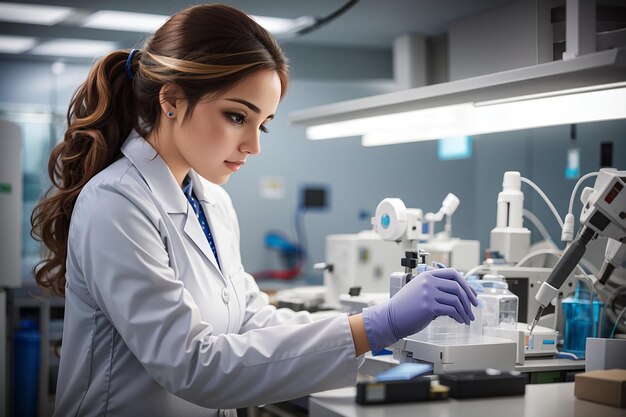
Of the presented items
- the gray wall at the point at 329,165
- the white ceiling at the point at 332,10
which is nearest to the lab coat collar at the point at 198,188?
the white ceiling at the point at 332,10

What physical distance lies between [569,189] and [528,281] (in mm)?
341

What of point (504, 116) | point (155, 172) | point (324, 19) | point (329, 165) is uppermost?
point (324, 19)

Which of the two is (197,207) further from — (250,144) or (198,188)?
(250,144)

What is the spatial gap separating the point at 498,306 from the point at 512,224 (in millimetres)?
433

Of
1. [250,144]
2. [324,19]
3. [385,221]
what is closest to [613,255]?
[385,221]

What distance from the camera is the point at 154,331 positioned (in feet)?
4.33

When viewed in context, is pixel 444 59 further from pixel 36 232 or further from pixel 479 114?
pixel 36 232

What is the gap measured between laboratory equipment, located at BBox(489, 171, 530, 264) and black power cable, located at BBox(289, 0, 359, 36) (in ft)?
8.47

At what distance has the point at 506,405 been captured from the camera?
1305 mm

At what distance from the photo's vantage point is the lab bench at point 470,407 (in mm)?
1234

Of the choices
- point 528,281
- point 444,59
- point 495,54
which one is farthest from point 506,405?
point 444,59

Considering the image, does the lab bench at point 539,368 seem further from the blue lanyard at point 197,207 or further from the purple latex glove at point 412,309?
the blue lanyard at point 197,207

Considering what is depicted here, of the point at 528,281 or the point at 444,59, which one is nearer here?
the point at 528,281

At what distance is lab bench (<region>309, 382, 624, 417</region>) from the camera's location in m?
1.23
